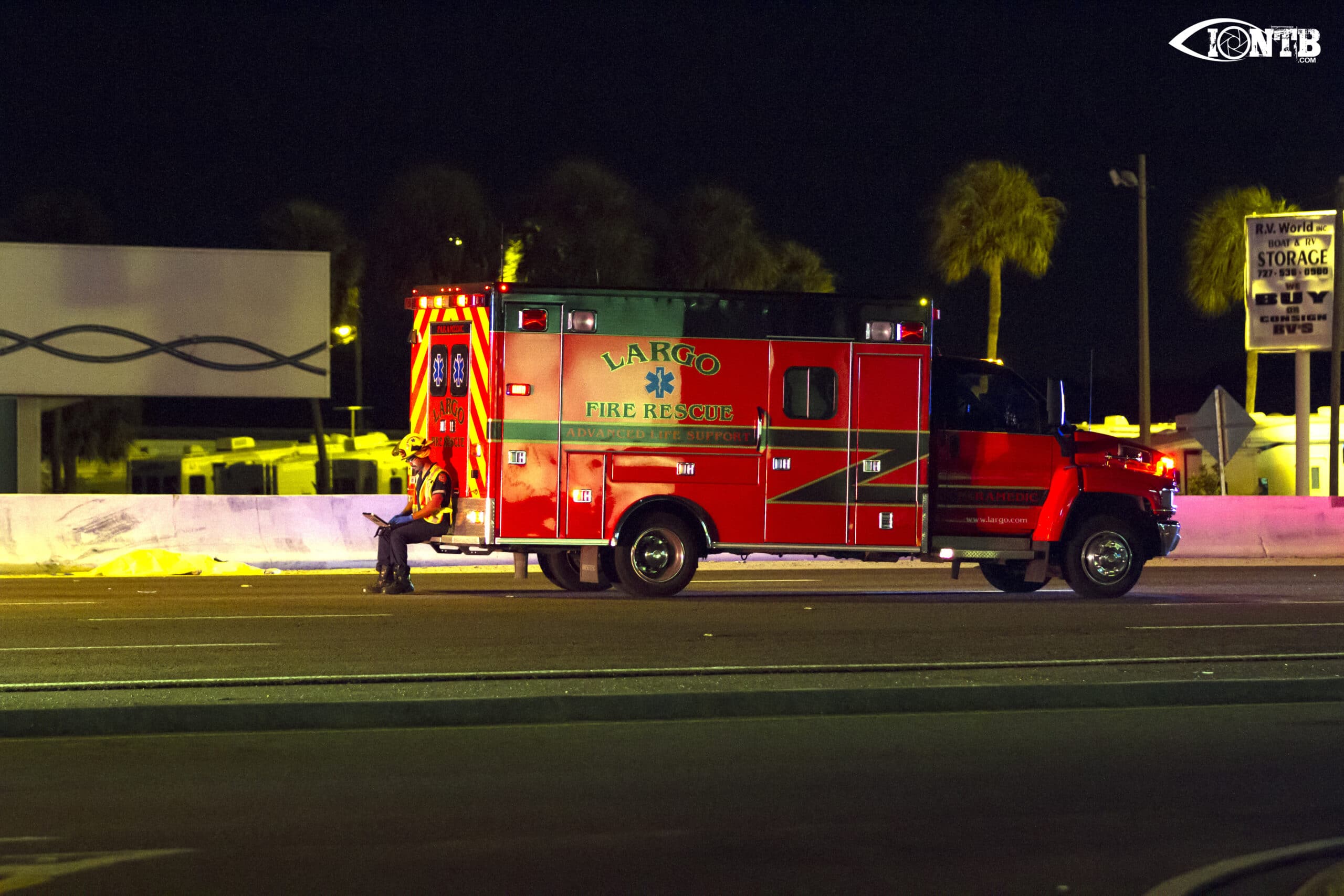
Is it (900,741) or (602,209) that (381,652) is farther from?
(602,209)

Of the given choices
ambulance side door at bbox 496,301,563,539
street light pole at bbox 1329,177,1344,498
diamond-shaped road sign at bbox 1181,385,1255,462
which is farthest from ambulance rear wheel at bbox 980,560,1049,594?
street light pole at bbox 1329,177,1344,498

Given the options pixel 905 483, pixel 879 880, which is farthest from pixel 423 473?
pixel 879 880

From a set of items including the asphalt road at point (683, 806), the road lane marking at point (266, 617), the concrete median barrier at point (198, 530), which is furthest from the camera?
the concrete median barrier at point (198, 530)

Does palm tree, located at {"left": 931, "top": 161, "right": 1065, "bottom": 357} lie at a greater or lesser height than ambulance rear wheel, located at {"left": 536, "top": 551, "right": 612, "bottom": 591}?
greater

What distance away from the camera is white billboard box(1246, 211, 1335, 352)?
3341cm

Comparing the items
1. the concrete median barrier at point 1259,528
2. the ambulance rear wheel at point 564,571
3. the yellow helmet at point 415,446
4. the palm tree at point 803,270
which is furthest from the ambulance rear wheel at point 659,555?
the palm tree at point 803,270

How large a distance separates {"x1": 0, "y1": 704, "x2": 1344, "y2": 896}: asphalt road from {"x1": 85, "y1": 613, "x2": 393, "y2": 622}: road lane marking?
6.22 metres

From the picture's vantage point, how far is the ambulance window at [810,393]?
57.9ft

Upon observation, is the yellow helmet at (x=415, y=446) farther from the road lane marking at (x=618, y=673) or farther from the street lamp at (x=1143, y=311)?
the street lamp at (x=1143, y=311)

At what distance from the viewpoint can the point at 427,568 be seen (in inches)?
971

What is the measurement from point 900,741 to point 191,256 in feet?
91.0

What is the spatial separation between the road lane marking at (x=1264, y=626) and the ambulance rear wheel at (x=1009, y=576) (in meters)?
4.64

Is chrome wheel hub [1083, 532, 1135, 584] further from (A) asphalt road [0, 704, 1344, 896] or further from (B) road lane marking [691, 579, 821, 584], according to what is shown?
(A) asphalt road [0, 704, 1344, 896]

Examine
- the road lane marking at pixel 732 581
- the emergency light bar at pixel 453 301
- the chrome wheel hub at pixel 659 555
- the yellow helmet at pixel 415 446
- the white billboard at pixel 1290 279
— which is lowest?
the road lane marking at pixel 732 581
